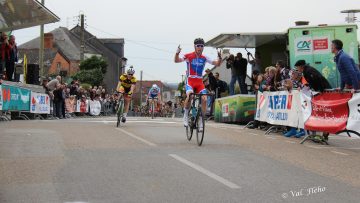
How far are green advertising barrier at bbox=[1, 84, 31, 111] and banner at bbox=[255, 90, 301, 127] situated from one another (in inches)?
357

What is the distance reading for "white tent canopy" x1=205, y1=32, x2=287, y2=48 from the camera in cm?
2159

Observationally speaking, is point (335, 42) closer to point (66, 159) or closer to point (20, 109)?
point (66, 159)

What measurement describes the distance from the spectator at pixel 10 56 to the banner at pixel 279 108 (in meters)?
9.52

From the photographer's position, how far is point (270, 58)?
78.8 ft

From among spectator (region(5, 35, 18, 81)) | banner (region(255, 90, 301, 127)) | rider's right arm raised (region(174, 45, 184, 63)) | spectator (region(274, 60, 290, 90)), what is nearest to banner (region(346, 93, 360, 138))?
banner (region(255, 90, 301, 127))

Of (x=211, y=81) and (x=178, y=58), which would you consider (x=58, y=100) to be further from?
(x=178, y=58)

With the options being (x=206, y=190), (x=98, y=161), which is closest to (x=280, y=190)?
(x=206, y=190)

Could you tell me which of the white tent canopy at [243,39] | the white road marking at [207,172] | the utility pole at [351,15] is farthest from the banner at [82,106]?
the white road marking at [207,172]

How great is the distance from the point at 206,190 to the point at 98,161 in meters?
2.76

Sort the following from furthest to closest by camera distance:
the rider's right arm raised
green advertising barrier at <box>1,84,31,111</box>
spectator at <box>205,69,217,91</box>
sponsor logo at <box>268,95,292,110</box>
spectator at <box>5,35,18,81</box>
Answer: spectator at <box>205,69,217,91</box> → spectator at <box>5,35,18,81</box> → green advertising barrier at <box>1,84,31,111</box> → sponsor logo at <box>268,95,292,110</box> → the rider's right arm raised

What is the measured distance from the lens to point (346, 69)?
13125 millimetres

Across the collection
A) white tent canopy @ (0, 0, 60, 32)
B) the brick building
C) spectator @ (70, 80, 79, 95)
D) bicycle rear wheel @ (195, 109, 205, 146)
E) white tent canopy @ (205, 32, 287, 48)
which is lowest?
bicycle rear wheel @ (195, 109, 205, 146)

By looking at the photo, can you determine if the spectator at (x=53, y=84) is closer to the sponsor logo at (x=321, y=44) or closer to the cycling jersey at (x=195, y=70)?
the sponsor logo at (x=321, y=44)

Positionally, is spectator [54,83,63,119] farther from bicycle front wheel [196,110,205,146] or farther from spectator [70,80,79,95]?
bicycle front wheel [196,110,205,146]
